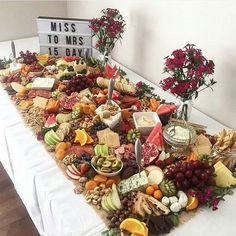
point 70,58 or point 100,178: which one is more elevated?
point 70,58

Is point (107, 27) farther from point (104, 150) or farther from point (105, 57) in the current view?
point (104, 150)

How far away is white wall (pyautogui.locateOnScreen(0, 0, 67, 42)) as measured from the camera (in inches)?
76.1

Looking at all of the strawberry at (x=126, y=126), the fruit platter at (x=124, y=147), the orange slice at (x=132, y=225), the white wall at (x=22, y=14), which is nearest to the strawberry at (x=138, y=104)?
the fruit platter at (x=124, y=147)

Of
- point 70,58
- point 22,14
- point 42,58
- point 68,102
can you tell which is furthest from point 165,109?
point 22,14

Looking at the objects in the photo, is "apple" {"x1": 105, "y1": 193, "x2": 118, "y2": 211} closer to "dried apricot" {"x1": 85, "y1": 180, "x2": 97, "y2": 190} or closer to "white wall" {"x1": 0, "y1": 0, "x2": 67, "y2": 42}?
"dried apricot" {"x1": 85, "y1": 180, "x2": 97, "y2": 190}

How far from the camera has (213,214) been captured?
32.5 inches

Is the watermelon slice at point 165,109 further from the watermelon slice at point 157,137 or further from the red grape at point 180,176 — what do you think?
the red grape at point 180,176

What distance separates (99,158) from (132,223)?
242 mm

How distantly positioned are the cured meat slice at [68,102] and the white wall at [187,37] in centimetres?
49

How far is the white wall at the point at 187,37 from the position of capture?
112 centimetres

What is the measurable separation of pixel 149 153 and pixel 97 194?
226mm

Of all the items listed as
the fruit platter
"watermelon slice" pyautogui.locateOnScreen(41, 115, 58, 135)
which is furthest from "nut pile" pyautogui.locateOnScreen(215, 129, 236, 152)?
"watermelon slice" pyautogui.locateOnScreen(41, 115, 58, 135)

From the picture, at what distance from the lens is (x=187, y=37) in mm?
1271

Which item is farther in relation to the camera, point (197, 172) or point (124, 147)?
point (124, 147)
